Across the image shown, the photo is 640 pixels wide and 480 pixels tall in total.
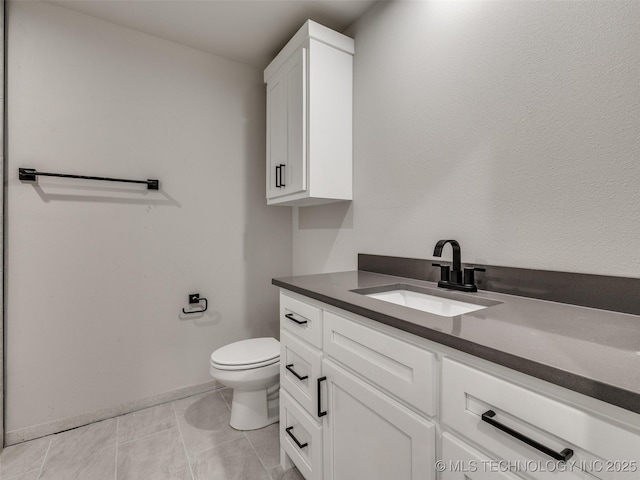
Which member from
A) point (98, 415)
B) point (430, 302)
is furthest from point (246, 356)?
point (430, 302)

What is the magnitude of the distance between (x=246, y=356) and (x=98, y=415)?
101 cm

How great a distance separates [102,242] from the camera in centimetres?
192

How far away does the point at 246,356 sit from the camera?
1.82 meters

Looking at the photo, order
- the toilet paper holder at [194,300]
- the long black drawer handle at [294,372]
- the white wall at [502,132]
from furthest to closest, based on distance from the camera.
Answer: the toilet paper holder at [194,300], the long black drawer handle at [294,372], the white wall at [502,132]

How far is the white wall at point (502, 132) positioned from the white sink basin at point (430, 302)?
0.23 metres

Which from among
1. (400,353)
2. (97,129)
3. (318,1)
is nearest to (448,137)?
(400,353)

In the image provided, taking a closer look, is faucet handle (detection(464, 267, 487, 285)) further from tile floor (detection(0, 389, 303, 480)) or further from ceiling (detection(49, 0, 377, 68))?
ceiling (detection(49, 0, 377, 68))

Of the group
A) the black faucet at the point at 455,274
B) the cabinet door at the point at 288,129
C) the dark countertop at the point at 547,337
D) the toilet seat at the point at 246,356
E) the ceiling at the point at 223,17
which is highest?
the ceiling at the point at 223,17

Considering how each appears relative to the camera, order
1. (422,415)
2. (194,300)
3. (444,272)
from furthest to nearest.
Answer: (194,300)
(444,272)
(422,415)

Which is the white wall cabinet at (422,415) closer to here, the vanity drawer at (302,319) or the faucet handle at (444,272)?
the vanity drawer at (302,319)

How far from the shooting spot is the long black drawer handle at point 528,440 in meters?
0.51

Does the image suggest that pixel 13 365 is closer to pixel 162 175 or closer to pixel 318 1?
pixel 162 175

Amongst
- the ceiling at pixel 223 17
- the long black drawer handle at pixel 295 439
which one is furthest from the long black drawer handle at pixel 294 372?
the ceiling at pixel 223 17

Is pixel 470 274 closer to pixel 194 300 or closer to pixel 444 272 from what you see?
pixel 444 272
